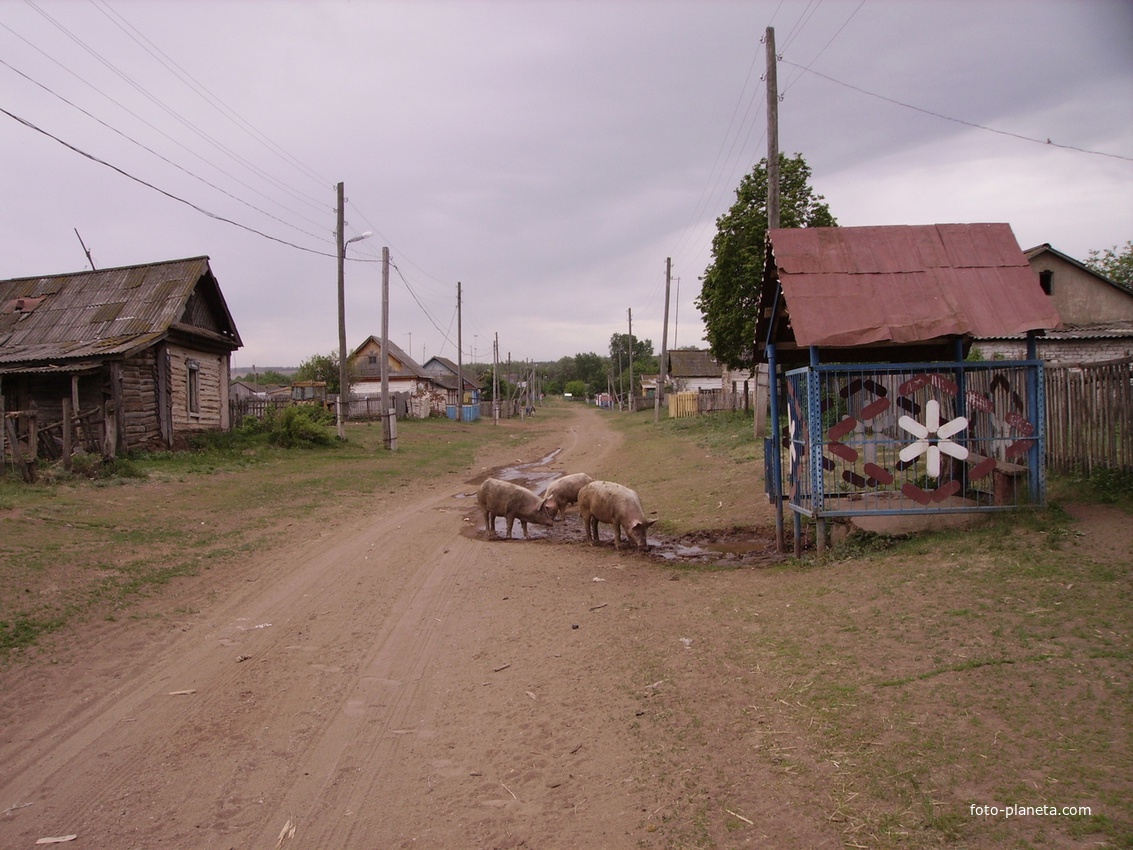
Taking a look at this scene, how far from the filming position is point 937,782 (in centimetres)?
372

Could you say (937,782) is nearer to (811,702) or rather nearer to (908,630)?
(811,702)

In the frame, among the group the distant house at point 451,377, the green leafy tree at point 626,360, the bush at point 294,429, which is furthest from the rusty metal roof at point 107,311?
the green leafy tree at point 626,360

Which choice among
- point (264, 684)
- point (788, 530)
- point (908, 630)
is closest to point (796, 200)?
point (788, 530)

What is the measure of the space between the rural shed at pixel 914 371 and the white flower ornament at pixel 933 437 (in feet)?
0.04

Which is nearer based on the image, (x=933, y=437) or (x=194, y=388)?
(x=933, y=437)

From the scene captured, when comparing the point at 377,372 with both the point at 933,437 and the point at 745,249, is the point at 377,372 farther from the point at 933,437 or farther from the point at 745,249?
the point at 933,437

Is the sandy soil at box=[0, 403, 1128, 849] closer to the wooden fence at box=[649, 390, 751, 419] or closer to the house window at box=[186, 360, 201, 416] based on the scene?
the house window at box=[186, 360, 201, 416]

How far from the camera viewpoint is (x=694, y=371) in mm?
60844

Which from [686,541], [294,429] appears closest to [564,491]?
[686,541]

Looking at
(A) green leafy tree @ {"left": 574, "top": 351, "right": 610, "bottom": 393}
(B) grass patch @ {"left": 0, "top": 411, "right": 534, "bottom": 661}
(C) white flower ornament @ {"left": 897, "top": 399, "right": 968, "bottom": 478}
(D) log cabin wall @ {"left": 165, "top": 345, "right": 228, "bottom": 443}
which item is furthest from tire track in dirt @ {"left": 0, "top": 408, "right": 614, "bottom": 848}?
(A) green leafy tree @ {"left": 574, "top": 351, "right": 610, "bottom": 393}

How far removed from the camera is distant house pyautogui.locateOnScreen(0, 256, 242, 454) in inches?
736

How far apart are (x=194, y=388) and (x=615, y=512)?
17680 millimetres

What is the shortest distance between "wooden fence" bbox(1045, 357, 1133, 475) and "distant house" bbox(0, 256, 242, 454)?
19211 mm

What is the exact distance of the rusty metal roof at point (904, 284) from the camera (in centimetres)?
834
